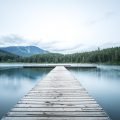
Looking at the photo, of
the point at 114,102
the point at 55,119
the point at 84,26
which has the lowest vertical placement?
the point at 114,102

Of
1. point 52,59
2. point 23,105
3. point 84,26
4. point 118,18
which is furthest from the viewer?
point 52,59

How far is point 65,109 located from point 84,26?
16.4 meters

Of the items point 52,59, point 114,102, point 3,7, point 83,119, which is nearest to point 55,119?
point 83,119

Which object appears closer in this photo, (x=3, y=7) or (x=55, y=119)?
(x=55, y=119)

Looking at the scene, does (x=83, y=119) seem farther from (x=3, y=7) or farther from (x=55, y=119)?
(x=3, y=7)

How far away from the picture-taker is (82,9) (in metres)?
12.6

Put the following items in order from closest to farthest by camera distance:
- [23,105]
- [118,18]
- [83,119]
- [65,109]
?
[83,119], [65,109], [23,105], [118,18]

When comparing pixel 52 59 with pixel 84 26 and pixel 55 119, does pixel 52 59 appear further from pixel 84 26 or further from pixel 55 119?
pixel 55 119

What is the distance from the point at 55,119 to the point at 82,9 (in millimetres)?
11929

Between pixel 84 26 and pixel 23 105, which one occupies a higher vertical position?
pixel 84 26

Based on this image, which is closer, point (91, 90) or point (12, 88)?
point (91, 90)

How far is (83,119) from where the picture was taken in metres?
2.21

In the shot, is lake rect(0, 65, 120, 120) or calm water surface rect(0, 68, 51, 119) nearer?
lake rect(0, 65, 120, 120)

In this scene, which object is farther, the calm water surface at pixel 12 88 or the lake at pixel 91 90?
the calm water surface at pixel 12 88
